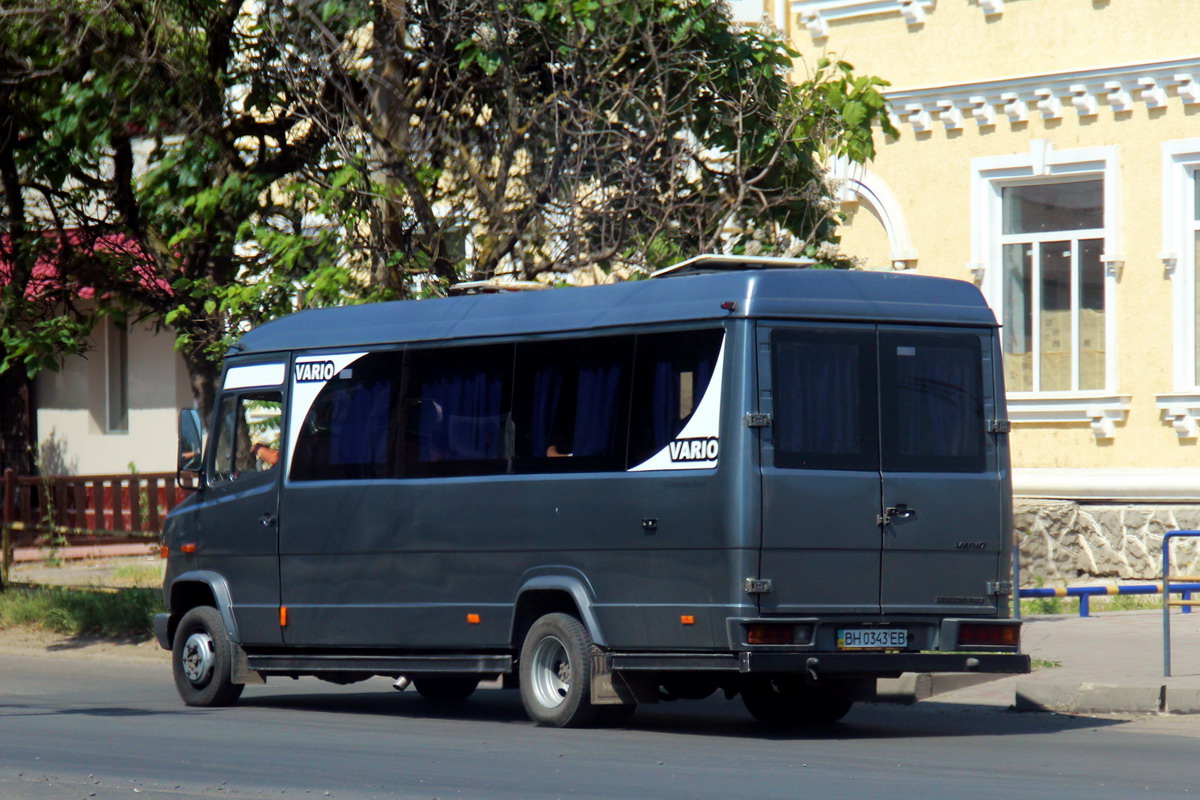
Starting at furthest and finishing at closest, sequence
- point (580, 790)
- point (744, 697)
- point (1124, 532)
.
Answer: point (1124, 532), point (744, 697), point (580, 790)

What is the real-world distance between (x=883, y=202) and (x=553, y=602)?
11.5 meters

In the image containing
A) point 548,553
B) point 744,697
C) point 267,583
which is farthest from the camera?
point 267,583

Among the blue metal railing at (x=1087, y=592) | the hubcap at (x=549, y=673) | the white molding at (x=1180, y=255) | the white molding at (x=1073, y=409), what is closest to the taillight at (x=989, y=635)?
the hubcap at (x=549, y=673)

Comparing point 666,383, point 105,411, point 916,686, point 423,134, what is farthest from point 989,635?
point 105,411

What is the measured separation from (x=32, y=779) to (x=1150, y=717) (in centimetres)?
676

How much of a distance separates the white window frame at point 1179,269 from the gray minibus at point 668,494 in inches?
363

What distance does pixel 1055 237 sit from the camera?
20.9 metres

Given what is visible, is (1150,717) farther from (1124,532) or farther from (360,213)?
(1124,532)

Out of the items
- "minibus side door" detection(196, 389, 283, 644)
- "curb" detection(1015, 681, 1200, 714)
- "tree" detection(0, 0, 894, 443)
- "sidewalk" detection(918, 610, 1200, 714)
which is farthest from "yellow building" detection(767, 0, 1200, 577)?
"minibus side door" detection(196, 389, 283, 644)

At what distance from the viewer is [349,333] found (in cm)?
1284

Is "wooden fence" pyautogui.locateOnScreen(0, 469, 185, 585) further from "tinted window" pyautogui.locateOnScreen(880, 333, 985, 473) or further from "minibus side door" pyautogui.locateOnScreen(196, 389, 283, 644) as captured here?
"tinted window" pyautogui.locateOnScreen(880, 333, 985, 473)

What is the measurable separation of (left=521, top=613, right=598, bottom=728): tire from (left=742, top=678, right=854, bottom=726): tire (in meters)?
1.17

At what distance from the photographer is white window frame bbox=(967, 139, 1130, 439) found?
797 inches

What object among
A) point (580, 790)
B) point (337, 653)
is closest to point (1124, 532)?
point (337, 653)
